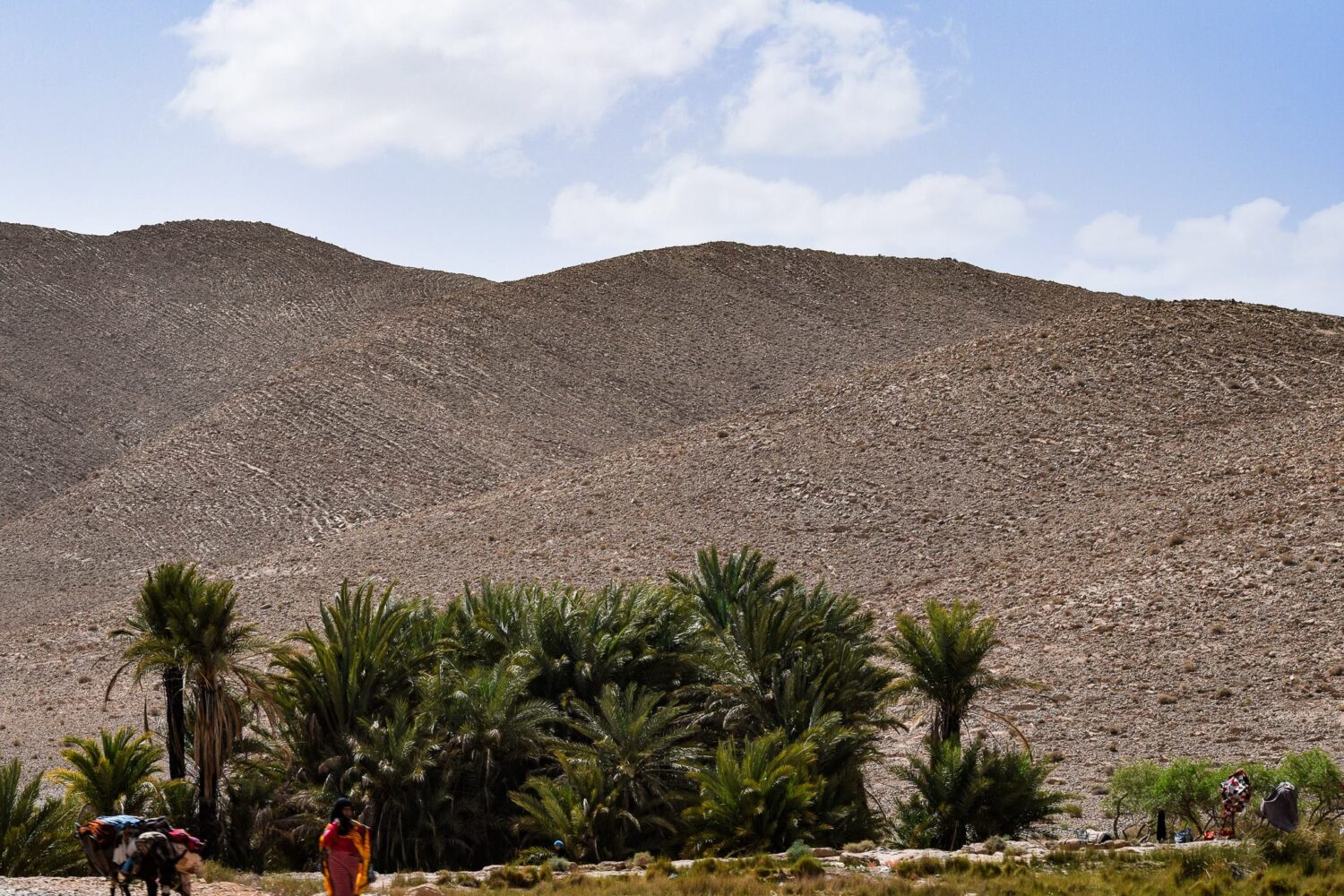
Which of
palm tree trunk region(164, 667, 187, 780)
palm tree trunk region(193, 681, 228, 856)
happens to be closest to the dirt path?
palm tree trunk region(193, 681, 228, 856)

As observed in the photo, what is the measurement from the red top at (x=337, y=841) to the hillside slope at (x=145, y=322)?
55609mm

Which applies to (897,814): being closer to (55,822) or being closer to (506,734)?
(506,734)

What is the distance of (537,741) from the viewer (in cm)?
2088

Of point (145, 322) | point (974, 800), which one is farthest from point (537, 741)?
point (145, 322)

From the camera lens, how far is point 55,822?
749 inches

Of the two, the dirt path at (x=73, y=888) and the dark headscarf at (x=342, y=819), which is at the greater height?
the dark headscarf at (x=342, y=819)

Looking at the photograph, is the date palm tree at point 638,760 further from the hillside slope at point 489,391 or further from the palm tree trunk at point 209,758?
the hillside slope at point 489,391

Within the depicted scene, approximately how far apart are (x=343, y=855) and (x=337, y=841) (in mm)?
119

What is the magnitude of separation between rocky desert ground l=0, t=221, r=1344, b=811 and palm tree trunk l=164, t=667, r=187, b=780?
12438 millimetres

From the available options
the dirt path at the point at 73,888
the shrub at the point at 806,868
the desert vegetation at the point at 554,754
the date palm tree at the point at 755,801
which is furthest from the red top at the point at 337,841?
the date palm tree at the point at 755,801

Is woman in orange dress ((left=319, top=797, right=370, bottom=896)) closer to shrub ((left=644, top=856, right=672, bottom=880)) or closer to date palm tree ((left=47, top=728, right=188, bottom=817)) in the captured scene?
shrub ((left=644, top=856, right=672, bottom=880))

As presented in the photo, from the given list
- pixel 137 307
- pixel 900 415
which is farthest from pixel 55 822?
pixel 137 307

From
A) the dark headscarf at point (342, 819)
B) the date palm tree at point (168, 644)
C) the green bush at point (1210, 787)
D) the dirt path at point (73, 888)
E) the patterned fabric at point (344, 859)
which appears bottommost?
the green bush at point (1210, 787)

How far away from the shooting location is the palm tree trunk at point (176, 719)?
20891 millimetres
